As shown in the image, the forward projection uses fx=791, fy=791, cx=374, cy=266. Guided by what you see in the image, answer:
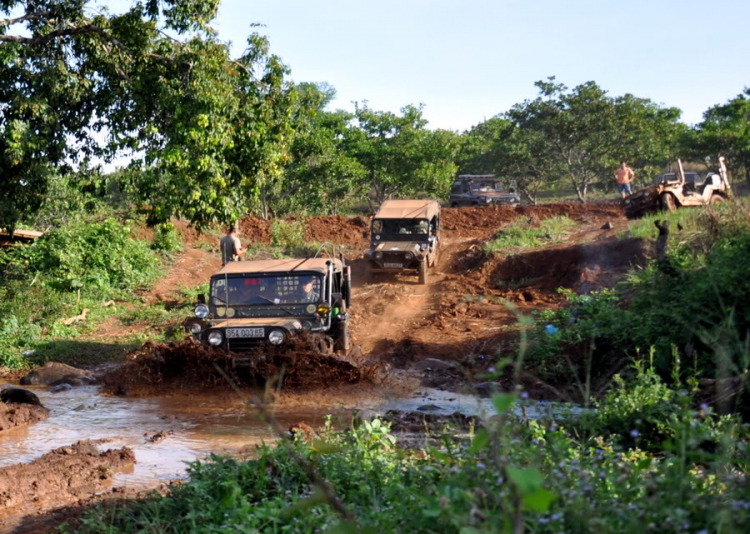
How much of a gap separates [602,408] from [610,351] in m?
4.16

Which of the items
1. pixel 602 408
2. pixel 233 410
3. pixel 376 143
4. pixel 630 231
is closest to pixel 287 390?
pixel 233 410

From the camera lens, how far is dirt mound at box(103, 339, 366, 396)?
33.4 ft

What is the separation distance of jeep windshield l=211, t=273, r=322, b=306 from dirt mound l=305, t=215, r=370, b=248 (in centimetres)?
1522

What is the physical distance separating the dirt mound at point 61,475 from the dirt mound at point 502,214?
20715 mm

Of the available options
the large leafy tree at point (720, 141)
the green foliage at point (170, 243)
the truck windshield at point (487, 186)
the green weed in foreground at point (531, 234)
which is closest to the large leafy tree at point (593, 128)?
the large leafy tree at point (720, 141)

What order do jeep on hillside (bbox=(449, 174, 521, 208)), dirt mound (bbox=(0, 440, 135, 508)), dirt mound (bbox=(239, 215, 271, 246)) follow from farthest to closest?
jeep on hillside (bbox=(449, 174, 521, 208)), dirt mound (bbox=(239, 215, 271, 246)), dirt mound (bbox=(0, 440, 135, 508))

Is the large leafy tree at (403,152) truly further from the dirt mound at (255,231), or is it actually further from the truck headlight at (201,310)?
the truck headlight at (201,310)

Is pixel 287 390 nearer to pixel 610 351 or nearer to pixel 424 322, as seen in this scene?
pixel 610 351

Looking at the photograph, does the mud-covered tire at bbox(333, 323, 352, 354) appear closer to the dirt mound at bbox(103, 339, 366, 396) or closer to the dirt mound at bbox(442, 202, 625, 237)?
the dirt mound at bbox(103, 339, 366, 396)

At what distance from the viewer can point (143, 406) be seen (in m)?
10.2

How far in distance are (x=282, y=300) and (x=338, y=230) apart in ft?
54.3

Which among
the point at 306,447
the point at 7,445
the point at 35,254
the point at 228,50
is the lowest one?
the point at 7,445

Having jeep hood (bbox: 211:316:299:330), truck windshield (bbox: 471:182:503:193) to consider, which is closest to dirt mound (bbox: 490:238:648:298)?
jeep hood (bbox: 211:316:299:330)

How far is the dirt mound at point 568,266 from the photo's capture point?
16.8 metres
